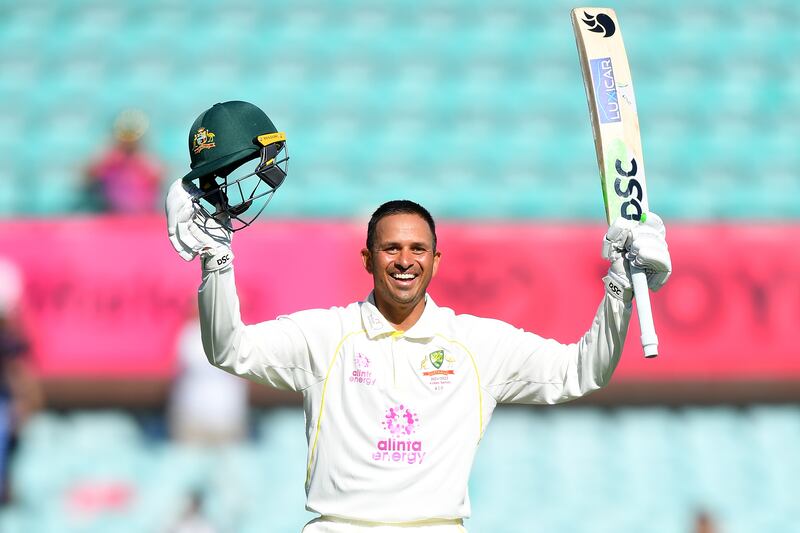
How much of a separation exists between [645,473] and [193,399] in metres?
2.81

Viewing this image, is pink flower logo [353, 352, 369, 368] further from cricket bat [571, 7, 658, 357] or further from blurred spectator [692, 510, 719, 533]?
blurred spectator [692, 510, 719, 533]

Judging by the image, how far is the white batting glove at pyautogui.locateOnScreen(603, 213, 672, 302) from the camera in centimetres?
346

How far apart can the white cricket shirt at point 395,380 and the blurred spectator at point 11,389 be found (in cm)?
448

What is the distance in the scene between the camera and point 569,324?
8.51 m

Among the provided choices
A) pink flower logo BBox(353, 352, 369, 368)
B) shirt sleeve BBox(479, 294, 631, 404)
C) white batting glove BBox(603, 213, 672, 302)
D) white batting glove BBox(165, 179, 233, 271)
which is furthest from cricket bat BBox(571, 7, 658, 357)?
white batting glove BBox(165, 179, 233, 271)

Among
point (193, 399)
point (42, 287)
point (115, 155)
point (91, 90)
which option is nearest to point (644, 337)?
point (193, 399)

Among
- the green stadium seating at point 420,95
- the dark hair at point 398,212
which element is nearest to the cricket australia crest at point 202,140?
the dark hair at point 398,212

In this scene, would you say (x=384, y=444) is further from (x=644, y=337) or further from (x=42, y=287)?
(x=42, y=287)

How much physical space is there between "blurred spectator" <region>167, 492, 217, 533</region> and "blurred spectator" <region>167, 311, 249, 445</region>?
97 cm

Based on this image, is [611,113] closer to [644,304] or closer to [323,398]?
[644,304]

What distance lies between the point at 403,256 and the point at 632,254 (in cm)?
58

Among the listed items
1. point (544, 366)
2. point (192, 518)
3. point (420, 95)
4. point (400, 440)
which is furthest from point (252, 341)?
point (420, 95)

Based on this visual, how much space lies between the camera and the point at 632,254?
11.4 feet

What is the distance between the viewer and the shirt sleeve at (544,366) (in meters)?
3.52
